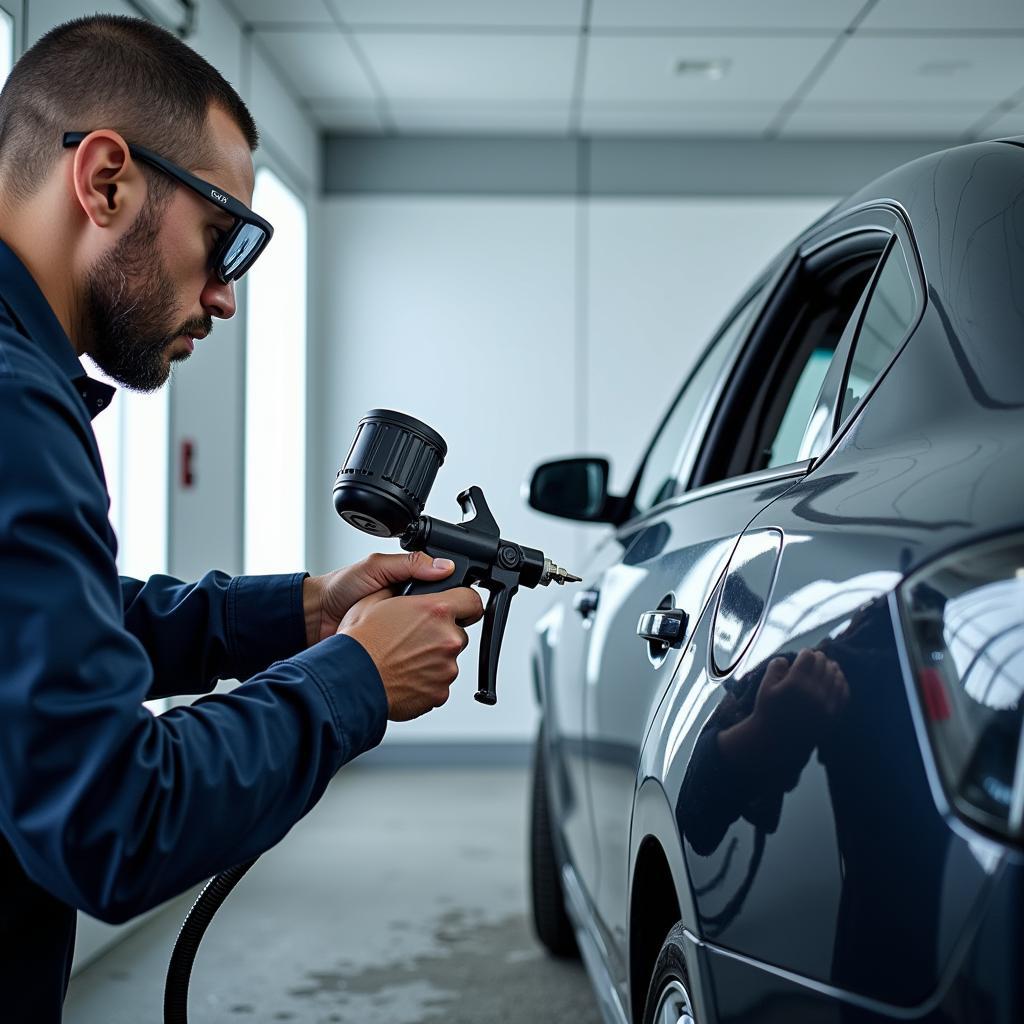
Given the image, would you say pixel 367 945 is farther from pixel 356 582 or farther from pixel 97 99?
pixel 97 99

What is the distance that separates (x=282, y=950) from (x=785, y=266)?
7.84 feet

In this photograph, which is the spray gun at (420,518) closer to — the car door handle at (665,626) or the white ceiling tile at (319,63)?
the car door handle at (665,626)

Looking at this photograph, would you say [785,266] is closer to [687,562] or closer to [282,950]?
[687,562]

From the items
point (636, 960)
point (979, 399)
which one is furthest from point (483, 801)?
point (979, 399)

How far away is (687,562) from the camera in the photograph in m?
1.42

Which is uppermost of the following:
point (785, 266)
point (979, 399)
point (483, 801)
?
point (785, 266)

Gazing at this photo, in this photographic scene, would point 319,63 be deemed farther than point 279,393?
No

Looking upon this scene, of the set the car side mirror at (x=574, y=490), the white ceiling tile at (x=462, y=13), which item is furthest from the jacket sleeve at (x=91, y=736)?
the white ceiling tile at (x=462, y=13)

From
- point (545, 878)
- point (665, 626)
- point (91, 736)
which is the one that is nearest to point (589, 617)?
point (665, 626)

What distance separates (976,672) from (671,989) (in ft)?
2.39

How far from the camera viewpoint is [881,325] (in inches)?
50.7

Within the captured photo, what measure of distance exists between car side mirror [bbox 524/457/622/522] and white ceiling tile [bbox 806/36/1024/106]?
10.9 feet

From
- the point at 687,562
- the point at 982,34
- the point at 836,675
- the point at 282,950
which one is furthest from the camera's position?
the point at 982,34

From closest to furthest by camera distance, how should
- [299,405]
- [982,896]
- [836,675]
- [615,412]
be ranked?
[982,896], [836,675], [299,405], [615,412]
